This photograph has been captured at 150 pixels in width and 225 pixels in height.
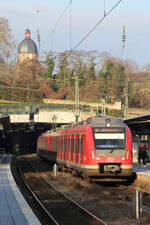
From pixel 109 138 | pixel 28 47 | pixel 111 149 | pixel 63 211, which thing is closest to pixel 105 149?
pixel 111 149

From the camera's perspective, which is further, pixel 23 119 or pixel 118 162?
pixel 23 119

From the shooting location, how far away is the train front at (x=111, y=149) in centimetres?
1984

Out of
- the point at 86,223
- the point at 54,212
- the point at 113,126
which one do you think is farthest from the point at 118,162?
the point at 86,223

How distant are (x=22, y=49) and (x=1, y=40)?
226ft

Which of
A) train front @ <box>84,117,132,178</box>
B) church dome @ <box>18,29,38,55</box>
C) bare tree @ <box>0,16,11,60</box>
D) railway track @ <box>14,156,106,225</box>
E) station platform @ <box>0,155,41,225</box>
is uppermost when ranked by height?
church dome @ <box>18,29,38,55</box>

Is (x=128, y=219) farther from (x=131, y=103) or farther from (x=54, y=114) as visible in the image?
(x=131, y=103)

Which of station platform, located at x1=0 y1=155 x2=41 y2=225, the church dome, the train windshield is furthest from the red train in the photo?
the church dome

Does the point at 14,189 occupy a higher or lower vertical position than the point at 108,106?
lower

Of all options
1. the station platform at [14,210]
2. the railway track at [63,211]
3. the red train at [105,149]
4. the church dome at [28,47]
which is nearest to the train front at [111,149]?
the red train at [105,149]

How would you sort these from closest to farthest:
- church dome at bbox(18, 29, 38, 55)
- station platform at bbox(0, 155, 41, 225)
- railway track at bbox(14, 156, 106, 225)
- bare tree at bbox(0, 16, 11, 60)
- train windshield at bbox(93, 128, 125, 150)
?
station platform at bbox(0, 155, 41, 225) < railway track at bbox(14, 156, 106, 225) < train windshield at bbox(93, 128, 125, 150) < bare tree at bbox(0, 16, 11, 60) < church dome at bbox(18, 29, 38, 55)

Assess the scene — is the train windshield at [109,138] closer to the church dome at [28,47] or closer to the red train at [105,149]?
the red train at [105,149]

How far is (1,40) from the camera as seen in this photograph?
8550 cm

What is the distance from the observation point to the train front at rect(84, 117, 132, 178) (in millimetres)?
19844

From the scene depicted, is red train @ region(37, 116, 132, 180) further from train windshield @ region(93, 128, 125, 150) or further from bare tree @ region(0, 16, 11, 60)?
bare tree @ region(0, 16, 11, 60)
